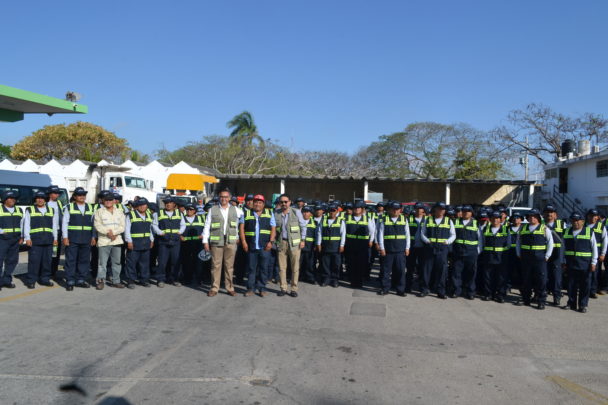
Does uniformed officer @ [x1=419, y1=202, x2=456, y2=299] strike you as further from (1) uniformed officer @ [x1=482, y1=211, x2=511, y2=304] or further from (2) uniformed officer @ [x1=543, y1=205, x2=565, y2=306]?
(2) uniformed officer @ [x1=543, y1=205, x2=565, y2=306]

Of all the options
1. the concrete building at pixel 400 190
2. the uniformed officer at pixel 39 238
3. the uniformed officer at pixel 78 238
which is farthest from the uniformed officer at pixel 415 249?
the concrete building at pixel 400 190

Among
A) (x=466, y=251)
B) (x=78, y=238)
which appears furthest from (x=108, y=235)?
(x=466, y=251)

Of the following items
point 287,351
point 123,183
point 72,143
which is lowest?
point 287,351

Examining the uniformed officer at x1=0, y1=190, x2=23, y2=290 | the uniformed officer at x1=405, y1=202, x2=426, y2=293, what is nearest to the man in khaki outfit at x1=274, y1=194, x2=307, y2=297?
the uniformed officer at x1=405, y1=202, x2=426, y2=293

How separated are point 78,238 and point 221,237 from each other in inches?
106

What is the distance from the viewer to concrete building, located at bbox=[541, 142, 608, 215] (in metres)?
26.9

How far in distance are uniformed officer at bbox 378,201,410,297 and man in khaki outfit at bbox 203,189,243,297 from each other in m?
2.88

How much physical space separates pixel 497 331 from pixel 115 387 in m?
5.03

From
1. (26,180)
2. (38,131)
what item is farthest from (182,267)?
(38,131)

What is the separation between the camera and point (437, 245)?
9.16 metres

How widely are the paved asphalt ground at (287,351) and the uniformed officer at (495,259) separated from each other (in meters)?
0.58

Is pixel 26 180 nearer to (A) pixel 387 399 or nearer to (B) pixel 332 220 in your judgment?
(B) pixel 332 220

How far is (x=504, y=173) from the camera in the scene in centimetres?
3881

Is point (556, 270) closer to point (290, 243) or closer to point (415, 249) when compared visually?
point (415, 249)
